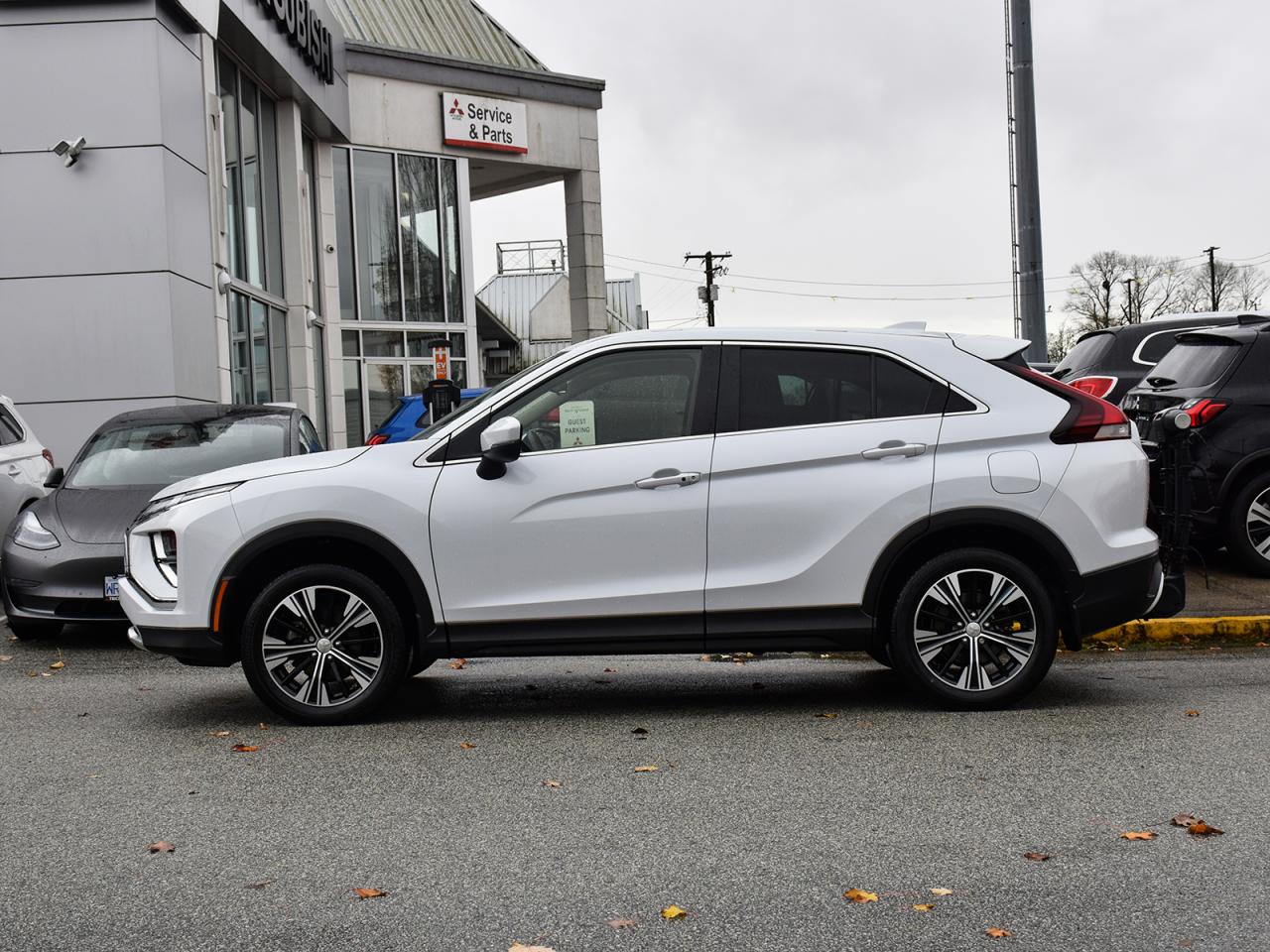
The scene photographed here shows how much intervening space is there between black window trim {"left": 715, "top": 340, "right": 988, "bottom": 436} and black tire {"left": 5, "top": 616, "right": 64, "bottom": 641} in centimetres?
538

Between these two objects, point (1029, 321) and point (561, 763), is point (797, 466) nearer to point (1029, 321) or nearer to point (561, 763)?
point (561, 763)

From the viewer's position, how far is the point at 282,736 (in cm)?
650

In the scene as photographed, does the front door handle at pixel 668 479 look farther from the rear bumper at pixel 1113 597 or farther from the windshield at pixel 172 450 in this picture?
the windshield at pixel 172 450

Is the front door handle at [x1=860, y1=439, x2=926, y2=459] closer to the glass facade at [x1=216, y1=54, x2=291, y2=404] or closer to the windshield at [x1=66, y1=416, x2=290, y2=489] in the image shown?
the windshield at [x1=66, y1=416, x2=290, y2=489]

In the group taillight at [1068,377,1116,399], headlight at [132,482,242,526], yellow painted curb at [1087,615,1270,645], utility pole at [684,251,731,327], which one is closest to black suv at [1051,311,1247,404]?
taillight at [1068,377,1116,399]

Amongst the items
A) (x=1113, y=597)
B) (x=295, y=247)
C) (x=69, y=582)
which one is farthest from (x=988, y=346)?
(x=295, y=247)

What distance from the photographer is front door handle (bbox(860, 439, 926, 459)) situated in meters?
6.57

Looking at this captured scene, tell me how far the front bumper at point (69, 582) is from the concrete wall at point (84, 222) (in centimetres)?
896

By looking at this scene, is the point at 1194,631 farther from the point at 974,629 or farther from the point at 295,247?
the point at 295,247

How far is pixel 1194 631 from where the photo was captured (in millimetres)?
8883

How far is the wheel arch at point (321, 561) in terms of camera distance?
6508 mm

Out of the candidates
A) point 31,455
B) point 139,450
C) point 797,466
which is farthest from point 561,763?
point 31,455

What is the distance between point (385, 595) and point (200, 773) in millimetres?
1147

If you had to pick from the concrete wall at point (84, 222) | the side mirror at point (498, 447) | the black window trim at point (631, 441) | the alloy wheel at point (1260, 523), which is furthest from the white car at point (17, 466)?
the alloy wheel at point (1260, 523)
